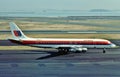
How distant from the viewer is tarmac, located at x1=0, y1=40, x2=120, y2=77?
55.0 m

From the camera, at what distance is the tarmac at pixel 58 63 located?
5502 cm

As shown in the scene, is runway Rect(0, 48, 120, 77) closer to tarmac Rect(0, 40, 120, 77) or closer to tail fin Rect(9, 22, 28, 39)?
tarmac Rect(0, 40, 120, 77)

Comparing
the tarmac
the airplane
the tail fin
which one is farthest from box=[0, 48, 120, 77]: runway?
the tail fin

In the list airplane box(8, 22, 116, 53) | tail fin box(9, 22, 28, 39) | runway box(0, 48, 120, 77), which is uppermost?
tail fin box(9, 22, 28, 39)

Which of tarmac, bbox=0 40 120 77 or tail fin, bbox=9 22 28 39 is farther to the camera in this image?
tail fin, bbox=9 22 28 39

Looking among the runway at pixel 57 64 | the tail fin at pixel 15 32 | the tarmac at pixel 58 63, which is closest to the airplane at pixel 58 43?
the tail fin at pixel 15 32

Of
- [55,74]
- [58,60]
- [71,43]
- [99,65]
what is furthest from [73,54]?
[55,74]

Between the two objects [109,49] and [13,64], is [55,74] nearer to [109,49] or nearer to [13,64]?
[13,64]

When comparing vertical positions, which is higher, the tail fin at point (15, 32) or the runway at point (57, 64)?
the tail fin at point (15, 32)

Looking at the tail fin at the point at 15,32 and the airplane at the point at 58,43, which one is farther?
the tail fin at the point at 15,32

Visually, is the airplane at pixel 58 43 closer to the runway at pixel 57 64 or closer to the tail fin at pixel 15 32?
the tail fin at pixel 15 32

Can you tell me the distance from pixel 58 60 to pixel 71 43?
42.6ft

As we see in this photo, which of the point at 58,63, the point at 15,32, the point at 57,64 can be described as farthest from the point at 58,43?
the point at 57,64

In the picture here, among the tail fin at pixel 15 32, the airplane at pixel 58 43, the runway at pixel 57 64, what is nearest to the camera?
the runway at pixel 57 64
